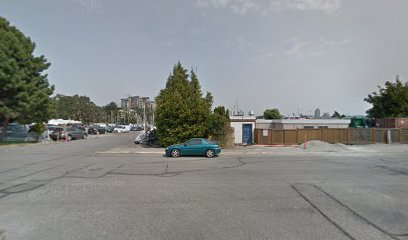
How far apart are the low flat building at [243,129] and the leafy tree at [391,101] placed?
82.4 ft

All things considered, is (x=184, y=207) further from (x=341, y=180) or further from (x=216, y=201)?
(x=341, y=180)

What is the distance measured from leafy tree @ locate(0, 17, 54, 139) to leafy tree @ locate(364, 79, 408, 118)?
4683 centimetres

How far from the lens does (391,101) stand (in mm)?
36469

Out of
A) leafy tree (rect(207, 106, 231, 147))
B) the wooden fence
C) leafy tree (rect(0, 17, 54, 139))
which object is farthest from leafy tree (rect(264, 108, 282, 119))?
leafy tree (rect(0, 17, 54, 139))

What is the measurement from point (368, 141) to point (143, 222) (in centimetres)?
2700

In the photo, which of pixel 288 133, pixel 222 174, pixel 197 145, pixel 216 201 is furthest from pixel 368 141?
pixel 216 201

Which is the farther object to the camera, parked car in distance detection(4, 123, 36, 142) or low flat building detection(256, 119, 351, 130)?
low flat building detection(256, 119, 351, 130)

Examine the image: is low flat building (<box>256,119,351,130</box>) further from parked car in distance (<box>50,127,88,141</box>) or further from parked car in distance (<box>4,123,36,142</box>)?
parked car in distance (<box>4,123,36,142</box>)

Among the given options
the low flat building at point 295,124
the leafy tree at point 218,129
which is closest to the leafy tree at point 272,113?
the low flat building at point 295,124

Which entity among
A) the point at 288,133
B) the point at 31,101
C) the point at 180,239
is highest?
the point at 31,101

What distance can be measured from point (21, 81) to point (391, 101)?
47923 mm

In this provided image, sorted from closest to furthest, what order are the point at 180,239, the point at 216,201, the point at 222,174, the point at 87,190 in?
the point at 180,239
the point at 216,201
the point at 87,190
the point at 222,174

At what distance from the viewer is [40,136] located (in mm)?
29672

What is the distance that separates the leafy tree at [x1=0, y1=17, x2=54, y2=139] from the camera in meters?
24.0
